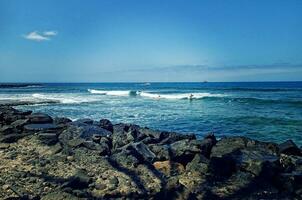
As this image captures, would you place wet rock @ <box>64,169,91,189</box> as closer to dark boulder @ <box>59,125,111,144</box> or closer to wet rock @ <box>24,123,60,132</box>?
dark boulder @ <box>59,125,111,144</box>

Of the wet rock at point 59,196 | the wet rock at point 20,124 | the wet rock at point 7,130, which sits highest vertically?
the wet rock at point 20,124

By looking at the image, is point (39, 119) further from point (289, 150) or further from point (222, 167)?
point (289, 150)

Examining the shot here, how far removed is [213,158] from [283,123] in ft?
36.3

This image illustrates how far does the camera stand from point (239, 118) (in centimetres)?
2025

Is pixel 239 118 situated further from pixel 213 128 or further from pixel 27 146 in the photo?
pixel 27 146

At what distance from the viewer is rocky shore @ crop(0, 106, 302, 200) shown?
683cm

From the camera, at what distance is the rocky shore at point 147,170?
683 cm

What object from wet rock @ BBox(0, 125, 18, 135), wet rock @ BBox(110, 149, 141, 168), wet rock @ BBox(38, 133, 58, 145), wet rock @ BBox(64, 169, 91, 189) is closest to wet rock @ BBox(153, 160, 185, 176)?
wet rock @ BBox(110, 149, 141, 168)

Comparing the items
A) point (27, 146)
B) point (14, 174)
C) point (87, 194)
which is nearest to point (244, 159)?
point (87, 194)

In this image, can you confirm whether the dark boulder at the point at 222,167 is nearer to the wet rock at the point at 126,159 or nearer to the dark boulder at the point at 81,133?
the wet rock at the point at 126,159

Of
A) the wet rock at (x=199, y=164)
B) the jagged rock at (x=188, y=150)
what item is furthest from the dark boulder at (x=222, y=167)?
the jagged rock at (x=188, y=150)

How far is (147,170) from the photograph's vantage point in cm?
793

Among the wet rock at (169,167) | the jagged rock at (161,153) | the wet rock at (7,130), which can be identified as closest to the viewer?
the wet rock at (169,167)

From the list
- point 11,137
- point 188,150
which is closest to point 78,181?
point 188,150
